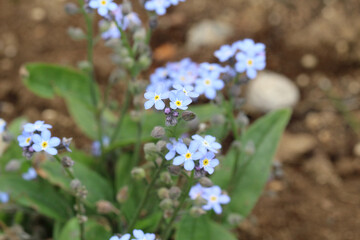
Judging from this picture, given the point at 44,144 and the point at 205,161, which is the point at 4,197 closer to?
the point at 44,144

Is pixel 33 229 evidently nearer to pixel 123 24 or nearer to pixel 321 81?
pixel 123 24

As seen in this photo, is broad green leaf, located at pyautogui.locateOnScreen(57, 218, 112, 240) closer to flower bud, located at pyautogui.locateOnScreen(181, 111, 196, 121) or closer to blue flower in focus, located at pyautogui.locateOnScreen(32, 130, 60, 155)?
blue flower in focus, located at pyautogui.locateOnScreen(32, 130, 60, 155)

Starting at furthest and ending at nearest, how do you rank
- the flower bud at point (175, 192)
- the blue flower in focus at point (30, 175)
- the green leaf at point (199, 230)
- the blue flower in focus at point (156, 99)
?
the blue flower in focus at point (30, 175)
the green leaf at point (199, 230)
the flower bud at point (175, 192)
the blue flower in focus at point (156, 99)

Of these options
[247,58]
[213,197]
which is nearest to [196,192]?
[213,197]

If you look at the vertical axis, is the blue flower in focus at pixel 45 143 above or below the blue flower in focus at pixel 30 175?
below

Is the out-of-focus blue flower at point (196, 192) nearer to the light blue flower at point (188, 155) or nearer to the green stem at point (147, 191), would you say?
the green stem at point (147, 191)

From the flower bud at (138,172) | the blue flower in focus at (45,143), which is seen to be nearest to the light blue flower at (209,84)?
the flower bud at (138,172)

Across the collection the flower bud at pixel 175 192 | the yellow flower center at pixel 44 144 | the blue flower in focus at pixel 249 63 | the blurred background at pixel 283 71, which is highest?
the blurred background at pixel 283 71
